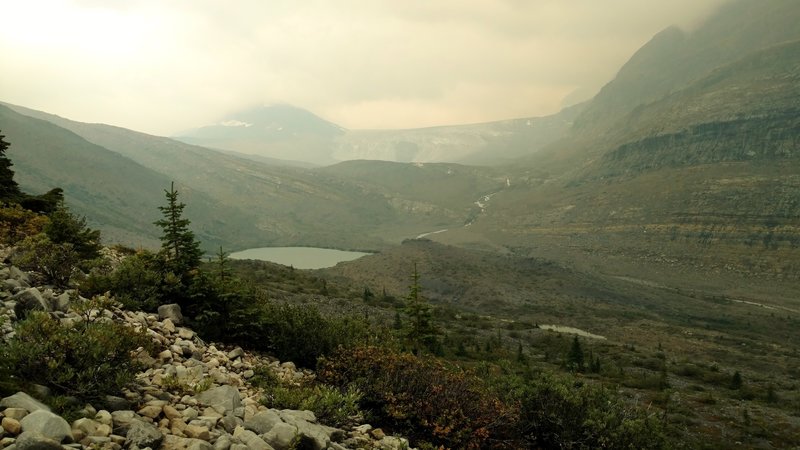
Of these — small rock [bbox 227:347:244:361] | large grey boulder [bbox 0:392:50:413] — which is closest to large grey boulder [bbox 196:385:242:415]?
large grey boulder [bbox 0:392:50:413]

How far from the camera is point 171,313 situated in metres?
9.84

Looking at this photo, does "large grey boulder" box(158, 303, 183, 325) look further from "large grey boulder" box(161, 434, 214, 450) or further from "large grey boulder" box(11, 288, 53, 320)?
"large grey boulder" box(161, 434, 214, 450)

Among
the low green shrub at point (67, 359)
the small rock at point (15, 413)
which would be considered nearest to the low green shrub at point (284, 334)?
the low green shrub at point (67, 359)

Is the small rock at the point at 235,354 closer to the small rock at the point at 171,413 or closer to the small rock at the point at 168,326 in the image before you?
the small rock at the point at 168,326

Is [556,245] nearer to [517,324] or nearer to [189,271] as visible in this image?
[517,324]

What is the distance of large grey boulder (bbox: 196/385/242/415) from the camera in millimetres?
6414

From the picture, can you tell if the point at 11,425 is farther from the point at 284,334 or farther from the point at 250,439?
the point at 284,334

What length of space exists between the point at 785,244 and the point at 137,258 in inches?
5904

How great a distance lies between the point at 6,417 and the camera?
4.39 m

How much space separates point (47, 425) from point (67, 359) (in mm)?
1485

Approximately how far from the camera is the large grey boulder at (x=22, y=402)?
15.3ft

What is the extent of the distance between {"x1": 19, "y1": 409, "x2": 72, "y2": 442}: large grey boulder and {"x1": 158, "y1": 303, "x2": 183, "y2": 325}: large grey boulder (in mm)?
5267

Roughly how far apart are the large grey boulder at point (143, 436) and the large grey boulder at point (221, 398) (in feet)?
4.17

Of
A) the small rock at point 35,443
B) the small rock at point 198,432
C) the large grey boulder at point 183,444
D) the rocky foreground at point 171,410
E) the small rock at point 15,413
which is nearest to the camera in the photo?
the small rock at point 35,443
